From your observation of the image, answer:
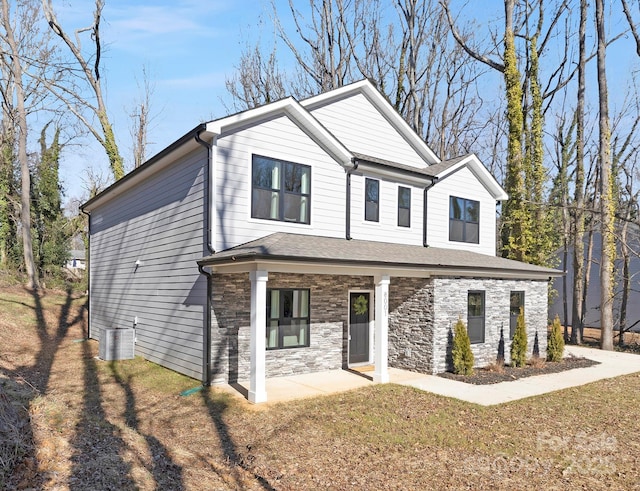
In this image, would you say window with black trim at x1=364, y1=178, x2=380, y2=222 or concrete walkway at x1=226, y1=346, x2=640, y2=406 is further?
window with black trim at x1=364, y1=178, x2=380, y2=222

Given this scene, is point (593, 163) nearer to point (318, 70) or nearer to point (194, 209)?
point (318, 70)

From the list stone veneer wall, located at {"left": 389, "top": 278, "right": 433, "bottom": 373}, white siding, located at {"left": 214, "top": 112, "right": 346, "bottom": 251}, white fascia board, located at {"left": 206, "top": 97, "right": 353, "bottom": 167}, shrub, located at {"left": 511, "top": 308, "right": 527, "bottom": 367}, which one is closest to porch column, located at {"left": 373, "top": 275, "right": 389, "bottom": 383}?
stone veneer wall, located at {"left": 389, "top": 278, "right": 433, "bottom": 373}

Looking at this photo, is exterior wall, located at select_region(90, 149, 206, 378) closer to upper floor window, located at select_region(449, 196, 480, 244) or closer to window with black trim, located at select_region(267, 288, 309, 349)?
window with black trim, located at select_region(267, 288, 309, 349)

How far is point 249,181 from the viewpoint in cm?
1045

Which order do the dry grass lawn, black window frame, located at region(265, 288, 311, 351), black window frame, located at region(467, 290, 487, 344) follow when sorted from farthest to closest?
black window frame, located at region(467, 290, 487, 344) → black window frame, located at region(265, 288, 311, 351) → the dry grass lawn

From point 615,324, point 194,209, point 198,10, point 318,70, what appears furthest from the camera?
point 318,70

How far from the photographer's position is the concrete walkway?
Result: 9.39 metres

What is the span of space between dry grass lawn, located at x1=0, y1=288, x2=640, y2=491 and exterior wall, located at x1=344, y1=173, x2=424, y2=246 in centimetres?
447

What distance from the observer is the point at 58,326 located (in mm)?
17297

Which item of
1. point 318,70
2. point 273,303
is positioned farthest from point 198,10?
point 318,70

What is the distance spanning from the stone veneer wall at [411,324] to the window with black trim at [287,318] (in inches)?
98.9

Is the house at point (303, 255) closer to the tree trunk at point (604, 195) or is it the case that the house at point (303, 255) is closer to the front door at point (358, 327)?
the front door at point (358, 327)

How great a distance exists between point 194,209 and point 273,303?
276cm

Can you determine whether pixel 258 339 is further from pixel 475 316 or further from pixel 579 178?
pixel 579 178
